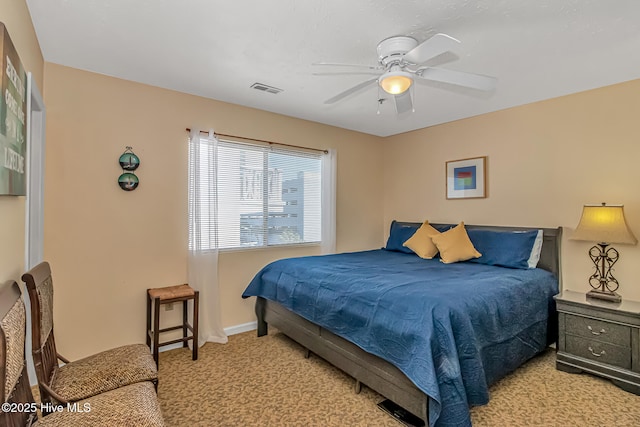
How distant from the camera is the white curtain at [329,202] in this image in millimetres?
4281

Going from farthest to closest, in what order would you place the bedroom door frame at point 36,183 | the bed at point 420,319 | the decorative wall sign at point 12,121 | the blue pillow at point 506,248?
1. the blue pillow at point 506,248
2. the bedroom door frame at point 36,183
3. the bed at point 420,319
4. the decorative wall sign at point 12,121

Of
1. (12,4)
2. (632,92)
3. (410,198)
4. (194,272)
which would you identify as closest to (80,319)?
(194,272)

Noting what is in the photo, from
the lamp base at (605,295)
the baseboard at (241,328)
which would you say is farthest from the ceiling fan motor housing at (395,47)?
the baseboard at (241,328)

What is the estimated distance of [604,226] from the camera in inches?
107

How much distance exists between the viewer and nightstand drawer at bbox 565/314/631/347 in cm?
246

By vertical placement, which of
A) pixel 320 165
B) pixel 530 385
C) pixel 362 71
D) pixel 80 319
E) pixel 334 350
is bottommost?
pixel 530 385

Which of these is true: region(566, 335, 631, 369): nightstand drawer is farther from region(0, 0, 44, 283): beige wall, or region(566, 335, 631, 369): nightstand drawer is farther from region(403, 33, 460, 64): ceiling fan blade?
region(0, 0, 44, 283): beige wall

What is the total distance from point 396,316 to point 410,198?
294 centimetres

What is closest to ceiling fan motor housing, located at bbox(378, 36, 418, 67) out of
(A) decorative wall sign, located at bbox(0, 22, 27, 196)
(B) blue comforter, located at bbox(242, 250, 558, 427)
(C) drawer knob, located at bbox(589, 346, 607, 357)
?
(B) blue comforter, located at bbox(242, 250, 558, 427)

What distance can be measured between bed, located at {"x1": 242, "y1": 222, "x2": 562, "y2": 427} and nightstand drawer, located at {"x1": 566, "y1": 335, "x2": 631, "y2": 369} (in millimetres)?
220

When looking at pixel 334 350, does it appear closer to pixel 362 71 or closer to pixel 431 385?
pixel 431 385

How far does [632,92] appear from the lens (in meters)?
2.85

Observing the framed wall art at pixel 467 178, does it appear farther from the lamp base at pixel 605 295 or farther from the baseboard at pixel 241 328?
the baseboard at pixel 241 328

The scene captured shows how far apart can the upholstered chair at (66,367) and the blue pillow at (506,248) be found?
10.2ft
